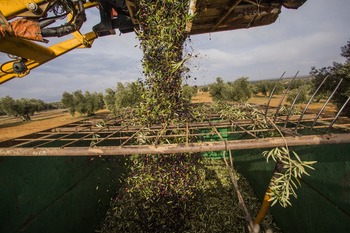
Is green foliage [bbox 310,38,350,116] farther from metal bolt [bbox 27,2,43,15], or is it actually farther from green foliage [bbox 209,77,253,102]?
metal bolt [bbox 27,2,43,15]

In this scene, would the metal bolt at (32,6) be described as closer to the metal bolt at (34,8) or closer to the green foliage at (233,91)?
the metal bolt at (34,8)

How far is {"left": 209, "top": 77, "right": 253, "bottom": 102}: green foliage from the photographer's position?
28312 mm

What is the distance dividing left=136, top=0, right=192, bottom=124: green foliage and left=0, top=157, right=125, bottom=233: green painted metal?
2168 mm

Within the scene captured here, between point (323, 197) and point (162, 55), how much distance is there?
4.36 m

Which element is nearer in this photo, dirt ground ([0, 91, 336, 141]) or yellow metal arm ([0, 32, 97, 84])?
yellow metal arm ([0, 32, 97, 84])

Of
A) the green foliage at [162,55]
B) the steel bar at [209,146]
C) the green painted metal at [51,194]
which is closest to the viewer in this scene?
the steel bar at [209,146]

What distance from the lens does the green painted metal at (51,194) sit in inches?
113

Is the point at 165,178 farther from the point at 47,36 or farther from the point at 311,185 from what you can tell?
the point at 47,36

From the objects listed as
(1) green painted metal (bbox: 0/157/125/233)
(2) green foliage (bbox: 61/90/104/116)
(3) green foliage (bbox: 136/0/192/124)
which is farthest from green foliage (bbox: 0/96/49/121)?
(3) green foliage (bbox: 136/0/192/124)

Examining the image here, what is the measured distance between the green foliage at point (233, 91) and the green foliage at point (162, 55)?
23657 millimetres

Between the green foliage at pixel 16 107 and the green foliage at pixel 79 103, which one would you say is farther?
the green foliage at pixel 16 107

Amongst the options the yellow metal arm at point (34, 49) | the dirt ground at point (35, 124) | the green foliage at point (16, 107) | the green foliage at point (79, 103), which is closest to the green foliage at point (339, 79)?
the dirt ground at point (35, 124)

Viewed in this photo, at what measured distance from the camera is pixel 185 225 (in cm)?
466

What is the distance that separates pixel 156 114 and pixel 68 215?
2.95 metres
